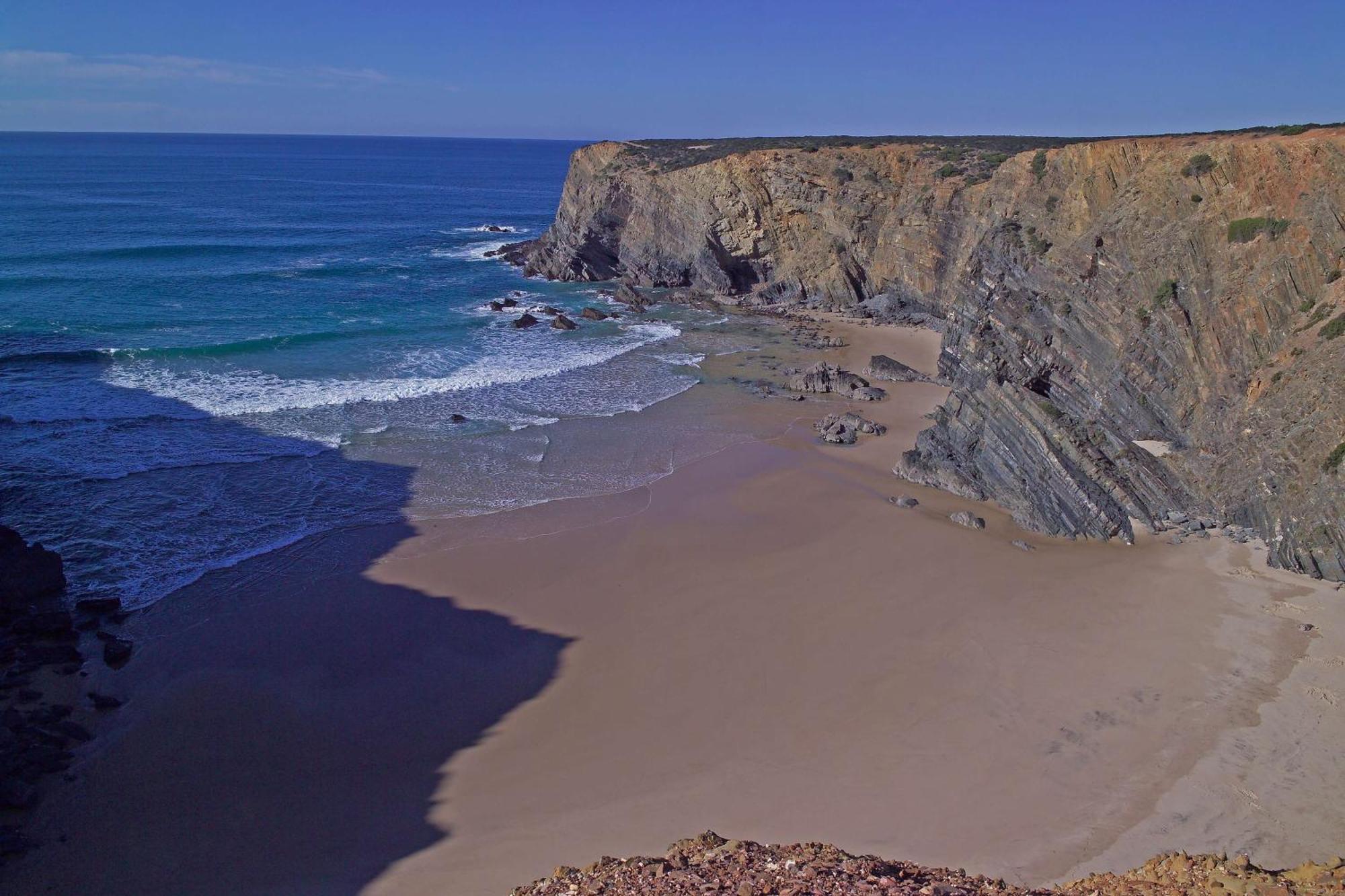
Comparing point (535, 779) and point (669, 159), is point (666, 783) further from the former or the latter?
point (669, 159)

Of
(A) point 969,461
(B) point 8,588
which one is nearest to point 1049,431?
(A) point 969,461

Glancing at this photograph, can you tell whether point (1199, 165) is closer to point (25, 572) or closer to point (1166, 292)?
point (1166, 292)

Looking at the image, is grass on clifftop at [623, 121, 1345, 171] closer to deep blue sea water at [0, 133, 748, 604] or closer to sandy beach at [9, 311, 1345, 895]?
deep blue sea water at [0, 133, 748, 604]

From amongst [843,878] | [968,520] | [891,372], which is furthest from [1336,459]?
[891,372]

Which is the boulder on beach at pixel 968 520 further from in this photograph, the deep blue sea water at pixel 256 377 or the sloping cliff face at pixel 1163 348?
the deep blue sea water at pixel 256 377

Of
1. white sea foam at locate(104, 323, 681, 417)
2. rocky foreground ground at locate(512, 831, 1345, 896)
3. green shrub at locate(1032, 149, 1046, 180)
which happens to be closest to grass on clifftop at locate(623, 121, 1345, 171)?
green shrub at locate(1032, 149, 1046, 180)

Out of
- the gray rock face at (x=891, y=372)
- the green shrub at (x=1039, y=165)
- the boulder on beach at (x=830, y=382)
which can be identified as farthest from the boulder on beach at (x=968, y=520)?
the green shrub at (x=1039, y=165)

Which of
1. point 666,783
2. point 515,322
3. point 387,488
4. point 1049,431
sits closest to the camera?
point 666,783
